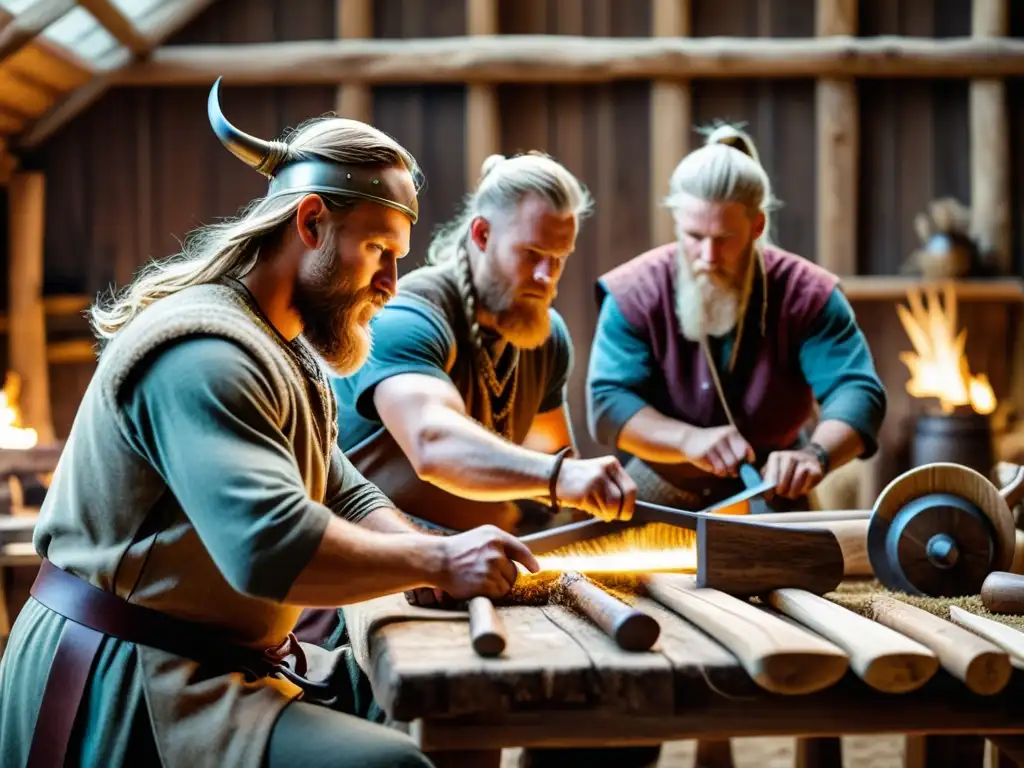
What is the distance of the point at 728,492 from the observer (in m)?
3.73

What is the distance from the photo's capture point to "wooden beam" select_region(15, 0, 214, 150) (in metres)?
6.84

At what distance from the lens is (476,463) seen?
2713 millimetres

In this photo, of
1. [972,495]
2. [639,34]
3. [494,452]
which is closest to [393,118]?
[639,34]

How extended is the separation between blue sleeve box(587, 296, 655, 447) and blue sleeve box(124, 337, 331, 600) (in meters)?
1.97

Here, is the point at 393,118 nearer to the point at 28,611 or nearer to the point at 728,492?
the point at 728,492

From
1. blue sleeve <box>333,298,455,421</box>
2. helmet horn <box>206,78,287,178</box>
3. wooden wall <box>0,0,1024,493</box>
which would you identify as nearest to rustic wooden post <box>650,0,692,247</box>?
wooden wall <box>0,0,1024,493</box>

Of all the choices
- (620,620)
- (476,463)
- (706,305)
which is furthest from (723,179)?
(620,620)

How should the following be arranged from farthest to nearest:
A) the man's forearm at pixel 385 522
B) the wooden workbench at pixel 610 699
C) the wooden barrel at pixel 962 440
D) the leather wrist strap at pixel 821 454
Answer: the wooden barrel at pixel 962 440 < the leather wrist strap at pixel 821 454 < the man's forearm at pixel 385 522 < the wooden workbench at pixel 610 699

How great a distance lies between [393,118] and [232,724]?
18.7 ft

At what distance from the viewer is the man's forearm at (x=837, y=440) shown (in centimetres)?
347

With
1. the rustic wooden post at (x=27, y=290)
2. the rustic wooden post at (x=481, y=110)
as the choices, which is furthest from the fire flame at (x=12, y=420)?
the rustic wooden post at (x=481, y=110)

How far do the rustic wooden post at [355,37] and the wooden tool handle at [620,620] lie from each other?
5354 mm

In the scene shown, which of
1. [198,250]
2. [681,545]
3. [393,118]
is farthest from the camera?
[393,118]

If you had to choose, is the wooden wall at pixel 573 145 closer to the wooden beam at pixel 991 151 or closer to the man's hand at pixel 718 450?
the wooden beam at pixel 991 151
